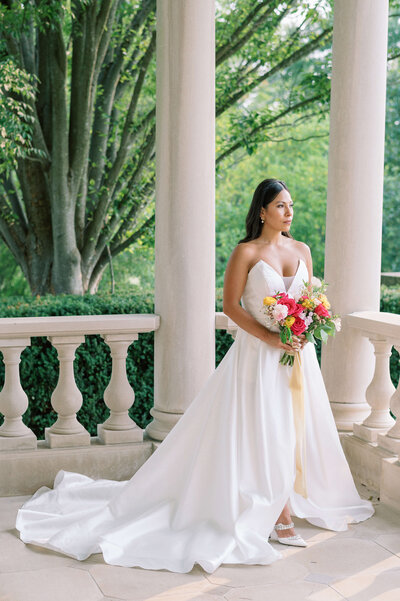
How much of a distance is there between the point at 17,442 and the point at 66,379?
0.61 meters

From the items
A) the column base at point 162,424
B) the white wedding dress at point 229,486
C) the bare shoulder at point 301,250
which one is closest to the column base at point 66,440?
the column base at point 162,424

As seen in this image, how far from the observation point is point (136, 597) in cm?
436

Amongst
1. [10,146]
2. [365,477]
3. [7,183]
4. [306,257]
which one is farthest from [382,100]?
[7,183]

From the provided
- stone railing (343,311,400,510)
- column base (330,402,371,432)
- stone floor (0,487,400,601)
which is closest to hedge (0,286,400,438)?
column base (330,402,371,432)

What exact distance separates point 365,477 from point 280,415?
146 cm

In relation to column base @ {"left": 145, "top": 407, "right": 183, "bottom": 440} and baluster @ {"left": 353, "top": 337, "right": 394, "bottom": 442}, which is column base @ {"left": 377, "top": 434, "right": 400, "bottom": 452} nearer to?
baluster @ {"left": 353, "top": 337, "right": 394, "bottom": 442}

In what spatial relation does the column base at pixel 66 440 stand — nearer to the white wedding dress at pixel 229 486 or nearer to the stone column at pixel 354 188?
the white wedding dress at pixel 229 486

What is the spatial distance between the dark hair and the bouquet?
51 centimetres

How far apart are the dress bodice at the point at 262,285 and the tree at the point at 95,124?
17.2ft

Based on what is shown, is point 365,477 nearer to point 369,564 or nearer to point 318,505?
point 318,505

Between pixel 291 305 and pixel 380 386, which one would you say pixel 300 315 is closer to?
pixel 291 305

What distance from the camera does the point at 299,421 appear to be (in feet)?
17.4

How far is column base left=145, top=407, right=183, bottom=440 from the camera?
640 cm

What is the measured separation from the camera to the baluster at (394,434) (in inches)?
230
